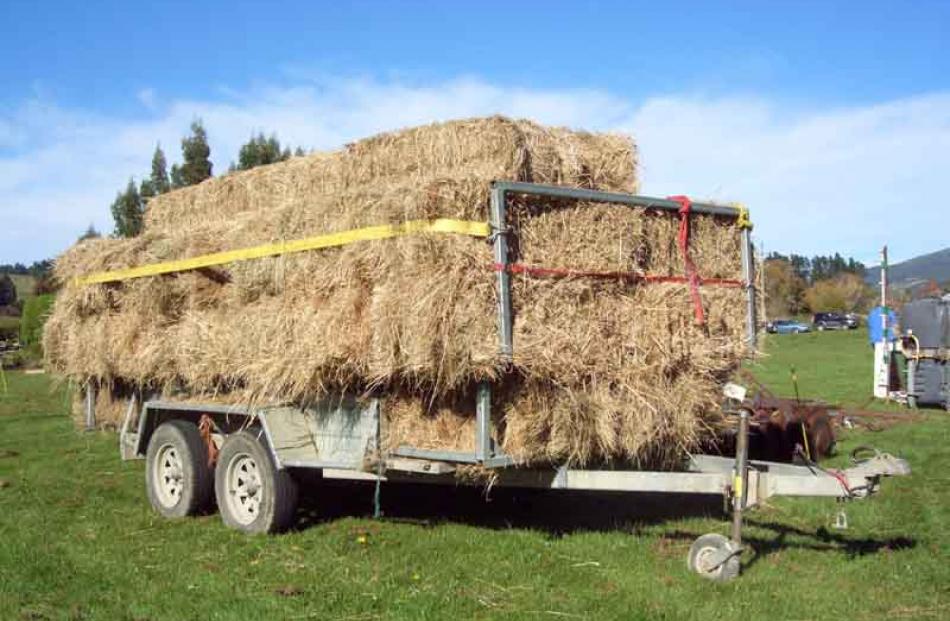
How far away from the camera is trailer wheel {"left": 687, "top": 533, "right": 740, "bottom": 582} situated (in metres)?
5.90

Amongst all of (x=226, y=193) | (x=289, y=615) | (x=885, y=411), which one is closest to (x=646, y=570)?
(x=289, y=615)

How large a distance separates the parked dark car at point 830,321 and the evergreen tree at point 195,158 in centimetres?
4914

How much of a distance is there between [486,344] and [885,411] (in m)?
11.9

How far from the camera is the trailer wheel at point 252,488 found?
23.4 feet

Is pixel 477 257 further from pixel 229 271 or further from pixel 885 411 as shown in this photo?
pixel 885 411

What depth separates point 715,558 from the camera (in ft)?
19.5

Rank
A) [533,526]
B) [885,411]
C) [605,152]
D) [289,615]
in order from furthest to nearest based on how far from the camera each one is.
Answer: [885,411] → [533,526] → [605,152] → [289,615]

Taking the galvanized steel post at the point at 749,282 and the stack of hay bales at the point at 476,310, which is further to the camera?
the galvanized steel post at the point at 749,282

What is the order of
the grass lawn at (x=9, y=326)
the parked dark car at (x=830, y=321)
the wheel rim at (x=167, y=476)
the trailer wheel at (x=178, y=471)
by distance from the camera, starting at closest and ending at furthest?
the trailer wheel at (x=178, y=471)
the wheel rim at (x=167, y=476)
the grass lawn at (x=9, y=326)
the parked dark car at (x=830, y=321)

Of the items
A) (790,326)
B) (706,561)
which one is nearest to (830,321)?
(790,326)

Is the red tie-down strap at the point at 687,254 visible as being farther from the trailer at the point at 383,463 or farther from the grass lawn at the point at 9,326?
the grass lawn at the point at 9,326

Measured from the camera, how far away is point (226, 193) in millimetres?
9234

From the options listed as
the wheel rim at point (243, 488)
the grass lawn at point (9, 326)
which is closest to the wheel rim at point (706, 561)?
the wheel rim at point (243, 488)

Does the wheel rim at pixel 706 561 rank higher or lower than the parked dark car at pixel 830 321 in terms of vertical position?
lower
